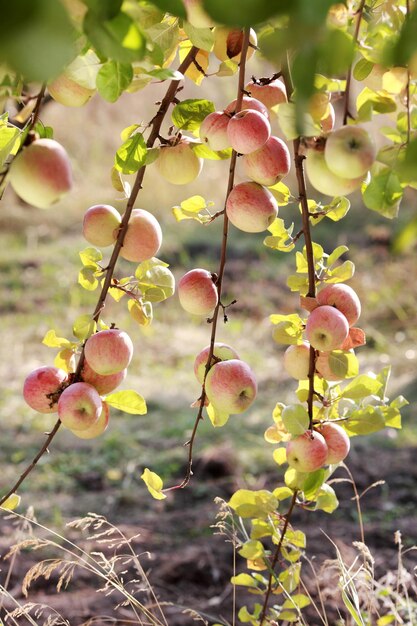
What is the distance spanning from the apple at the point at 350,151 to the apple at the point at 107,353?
0.92 feet

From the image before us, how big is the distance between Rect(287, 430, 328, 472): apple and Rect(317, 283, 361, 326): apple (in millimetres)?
122

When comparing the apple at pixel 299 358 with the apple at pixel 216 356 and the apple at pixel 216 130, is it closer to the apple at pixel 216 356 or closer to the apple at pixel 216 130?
the apple at pixel 216 356

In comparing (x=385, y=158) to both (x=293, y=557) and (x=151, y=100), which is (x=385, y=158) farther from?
(x=151, y=100)

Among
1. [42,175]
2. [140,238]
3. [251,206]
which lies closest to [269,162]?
[251,206]

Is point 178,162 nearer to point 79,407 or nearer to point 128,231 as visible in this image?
point 128,231

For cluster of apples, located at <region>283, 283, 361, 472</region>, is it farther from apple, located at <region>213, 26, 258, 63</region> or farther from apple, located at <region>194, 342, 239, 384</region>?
apple, located at <region>213, 26, 258, 63</region>

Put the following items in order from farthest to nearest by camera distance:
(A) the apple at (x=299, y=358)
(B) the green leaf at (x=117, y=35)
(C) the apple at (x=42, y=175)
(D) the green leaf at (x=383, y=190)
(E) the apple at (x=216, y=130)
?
1. (A) the apple at (x=299, y=358)
2. (E) the apple at (x=216, y=130)
3. (D) the green leaf at (x=383, y=190)
4. (C) the apple at (x=42, y=175)
5. (B) the green leaf at (x=117, y=35)

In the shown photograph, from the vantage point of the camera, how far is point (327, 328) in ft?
2.43

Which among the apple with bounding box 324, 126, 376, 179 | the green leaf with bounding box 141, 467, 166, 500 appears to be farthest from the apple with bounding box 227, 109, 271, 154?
the green leaf with bounding box 141, 467, 166, 500

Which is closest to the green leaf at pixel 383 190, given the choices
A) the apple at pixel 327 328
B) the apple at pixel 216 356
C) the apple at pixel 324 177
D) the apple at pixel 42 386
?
the apple at pixel 324 177

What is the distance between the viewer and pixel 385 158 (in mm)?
641

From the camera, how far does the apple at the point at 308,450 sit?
30.3 inches

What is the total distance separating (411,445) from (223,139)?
6.44ft

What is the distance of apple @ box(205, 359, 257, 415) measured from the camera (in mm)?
755
